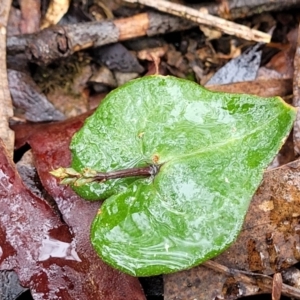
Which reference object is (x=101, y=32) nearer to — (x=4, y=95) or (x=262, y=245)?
(x=4, y=95)

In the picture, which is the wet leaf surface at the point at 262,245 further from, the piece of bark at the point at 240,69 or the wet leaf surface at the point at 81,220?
the piece of bark at the point at 240,69

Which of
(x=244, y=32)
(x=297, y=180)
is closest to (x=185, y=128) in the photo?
(x=297, y=180)

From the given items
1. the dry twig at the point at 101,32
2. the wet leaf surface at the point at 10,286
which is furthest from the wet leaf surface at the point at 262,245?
the dry twig at the point at 101,32

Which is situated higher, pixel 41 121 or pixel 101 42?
pixel 101 42

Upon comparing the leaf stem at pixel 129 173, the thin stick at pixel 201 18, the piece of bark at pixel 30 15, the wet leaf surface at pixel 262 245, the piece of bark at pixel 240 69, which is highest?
the piece of bark at pixel 30 15

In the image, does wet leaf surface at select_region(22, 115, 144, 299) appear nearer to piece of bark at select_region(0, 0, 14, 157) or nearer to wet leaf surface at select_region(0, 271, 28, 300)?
piece of bark at select_region(0, 0, 14, 157)

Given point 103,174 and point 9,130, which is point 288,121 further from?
point 9,130

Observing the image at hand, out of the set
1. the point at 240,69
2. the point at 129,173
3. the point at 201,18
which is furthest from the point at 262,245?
the point at 201,18
